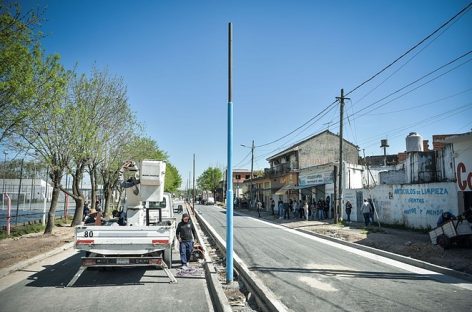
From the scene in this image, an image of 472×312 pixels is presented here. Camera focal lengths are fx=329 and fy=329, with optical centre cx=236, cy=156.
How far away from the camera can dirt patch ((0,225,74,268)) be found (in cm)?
1058

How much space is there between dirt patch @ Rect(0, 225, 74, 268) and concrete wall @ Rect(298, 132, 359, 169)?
103 ft

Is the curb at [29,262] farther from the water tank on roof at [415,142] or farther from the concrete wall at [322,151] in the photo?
the concrete wall at [322,151]

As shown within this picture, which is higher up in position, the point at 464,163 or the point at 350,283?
the point at 464,163

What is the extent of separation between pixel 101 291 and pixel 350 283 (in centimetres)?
582

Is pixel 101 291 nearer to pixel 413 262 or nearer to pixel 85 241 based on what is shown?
pixel 85 241

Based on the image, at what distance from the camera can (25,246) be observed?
13.3 meters

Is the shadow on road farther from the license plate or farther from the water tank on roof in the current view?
the water tank on roof

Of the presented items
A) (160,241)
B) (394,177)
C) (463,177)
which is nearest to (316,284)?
(160,241)

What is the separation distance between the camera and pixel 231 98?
8328 mm

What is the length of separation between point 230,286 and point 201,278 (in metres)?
1.26

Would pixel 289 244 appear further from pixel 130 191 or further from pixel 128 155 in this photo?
pixel 128 155

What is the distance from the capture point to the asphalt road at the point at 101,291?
6.24 m

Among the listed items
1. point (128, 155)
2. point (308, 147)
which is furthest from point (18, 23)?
point (308, 147)

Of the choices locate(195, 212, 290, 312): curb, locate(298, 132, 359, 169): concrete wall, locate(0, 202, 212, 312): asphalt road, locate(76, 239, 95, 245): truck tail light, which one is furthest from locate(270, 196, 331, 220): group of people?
locate(76, 239, 95, 245): truck tail light
